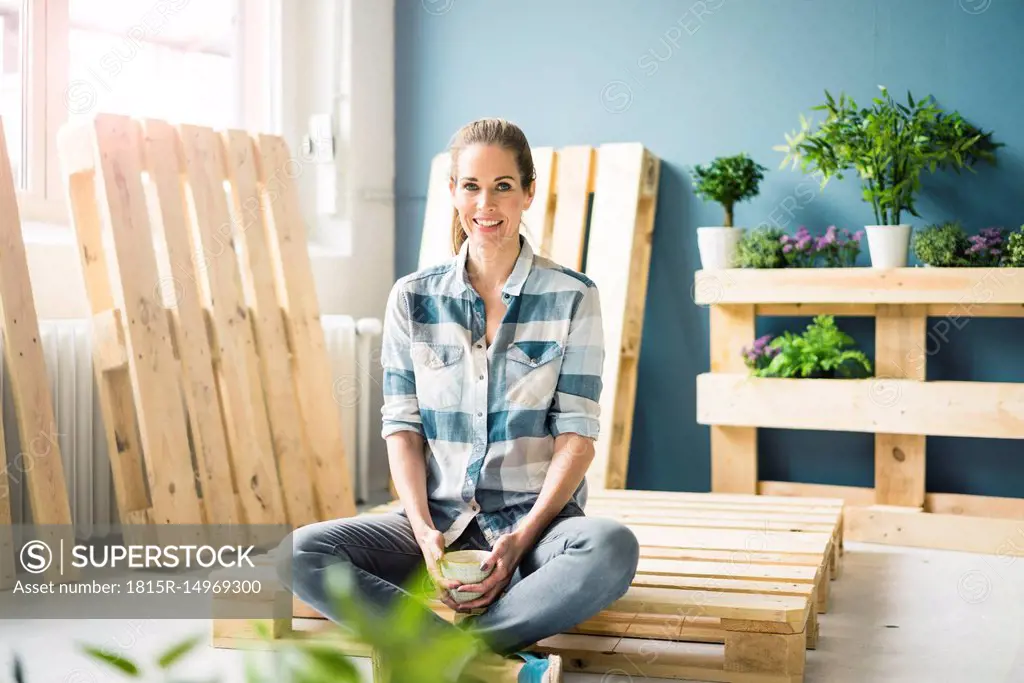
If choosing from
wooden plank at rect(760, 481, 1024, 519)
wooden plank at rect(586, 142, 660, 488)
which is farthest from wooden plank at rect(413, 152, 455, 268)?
wooden plank at rect(760, 481, 1024, 519)

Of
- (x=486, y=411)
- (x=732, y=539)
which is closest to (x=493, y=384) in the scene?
(x=486, y=411)

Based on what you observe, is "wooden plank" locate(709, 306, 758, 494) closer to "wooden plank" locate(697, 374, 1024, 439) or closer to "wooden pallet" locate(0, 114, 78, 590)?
"wooden plank" locate(697, 374, 1024, 439)

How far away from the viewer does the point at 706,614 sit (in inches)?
80.7

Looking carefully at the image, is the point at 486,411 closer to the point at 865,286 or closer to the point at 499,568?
the point at 499,568

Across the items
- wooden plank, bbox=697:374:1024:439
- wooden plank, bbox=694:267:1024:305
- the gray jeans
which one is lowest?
the gray jeans

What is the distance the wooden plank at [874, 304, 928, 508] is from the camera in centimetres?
343

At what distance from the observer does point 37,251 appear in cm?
307

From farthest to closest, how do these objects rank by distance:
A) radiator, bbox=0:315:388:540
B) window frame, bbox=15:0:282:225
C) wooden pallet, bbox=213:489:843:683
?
window frame, bbox=15:0:282:225
radiator, bbox=0:315:388:540
wooden pallet, bbox=213:489:843:683

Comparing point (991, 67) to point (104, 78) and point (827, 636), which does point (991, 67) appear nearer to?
Answer: point (827, 636)

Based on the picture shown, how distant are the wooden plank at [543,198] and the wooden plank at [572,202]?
1.0 inches

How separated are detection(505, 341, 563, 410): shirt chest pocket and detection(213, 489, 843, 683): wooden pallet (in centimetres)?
43

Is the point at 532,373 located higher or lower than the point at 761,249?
lower

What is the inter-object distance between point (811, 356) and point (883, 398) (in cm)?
26

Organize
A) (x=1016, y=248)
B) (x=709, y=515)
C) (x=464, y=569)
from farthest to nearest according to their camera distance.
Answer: (x=1016, y=248), (x=709, y=515), (x=464, y=569)
